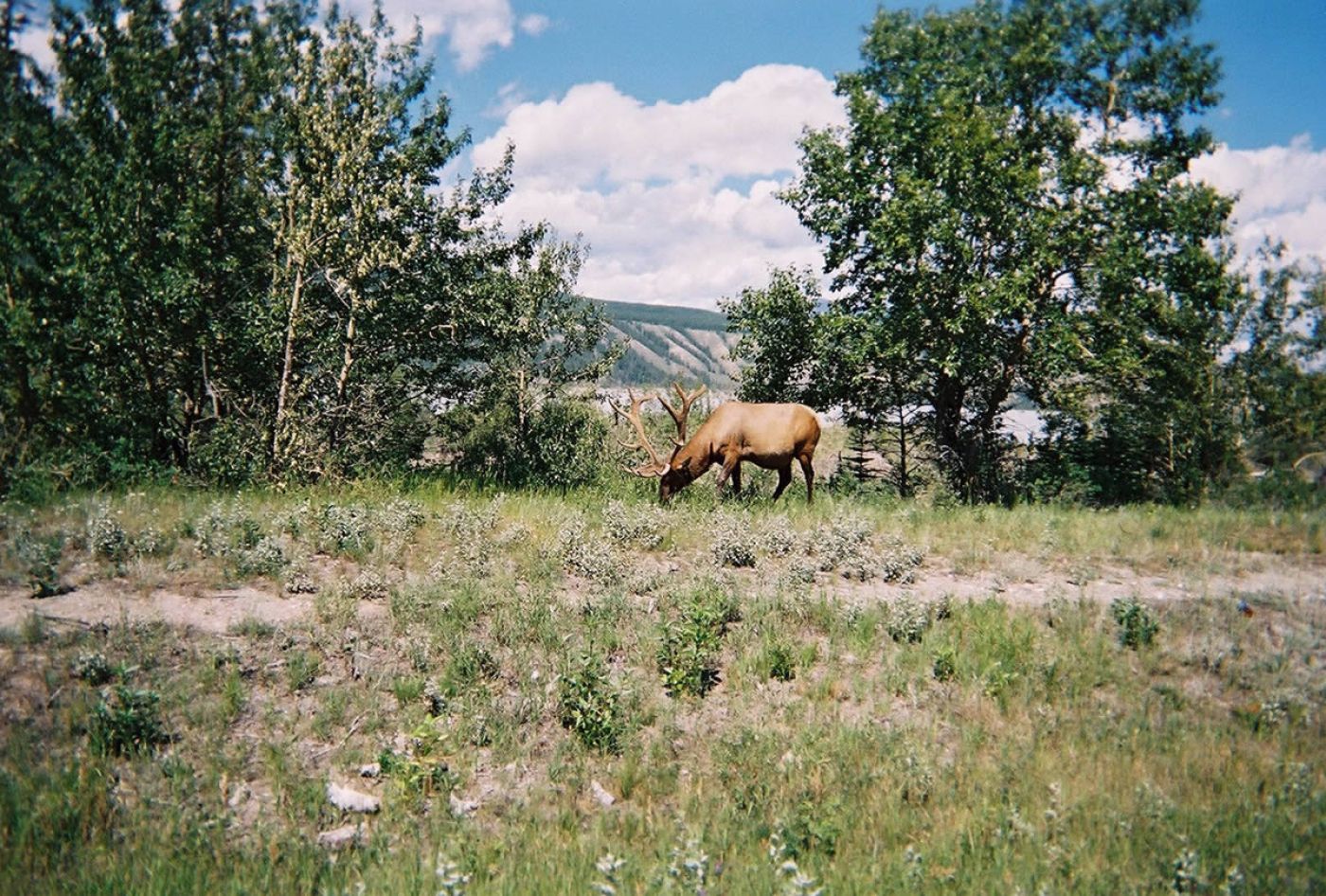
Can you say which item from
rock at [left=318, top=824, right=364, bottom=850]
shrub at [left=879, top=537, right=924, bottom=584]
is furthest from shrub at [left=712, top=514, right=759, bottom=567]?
rock at [left=318, top=824, right=364, bottom=850]

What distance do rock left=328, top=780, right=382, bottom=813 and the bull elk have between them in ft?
31.7

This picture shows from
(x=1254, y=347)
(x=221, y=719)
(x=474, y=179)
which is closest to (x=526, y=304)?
(x=474, y=179)

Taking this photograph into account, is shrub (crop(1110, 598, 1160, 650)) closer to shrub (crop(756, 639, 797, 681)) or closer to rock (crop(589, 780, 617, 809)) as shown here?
shrub (crop(756, 639, 797, 681))

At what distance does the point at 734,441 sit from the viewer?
1509 cm

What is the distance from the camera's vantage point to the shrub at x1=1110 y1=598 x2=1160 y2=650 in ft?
24.7

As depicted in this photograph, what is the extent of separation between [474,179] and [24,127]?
825 cm

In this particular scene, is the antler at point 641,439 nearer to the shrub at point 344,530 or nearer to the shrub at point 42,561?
the shrub at point 344,530

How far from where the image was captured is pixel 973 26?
1861 centimetres

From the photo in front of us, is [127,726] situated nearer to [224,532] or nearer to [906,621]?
[224,532]

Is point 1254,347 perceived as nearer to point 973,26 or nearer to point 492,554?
point 973,26

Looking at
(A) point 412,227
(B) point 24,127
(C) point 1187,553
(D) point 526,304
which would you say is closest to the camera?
(C) point 1187,553

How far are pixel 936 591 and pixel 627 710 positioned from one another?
15.6 feet

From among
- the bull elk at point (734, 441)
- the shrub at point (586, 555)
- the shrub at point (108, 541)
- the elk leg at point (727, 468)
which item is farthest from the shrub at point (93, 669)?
the elk leg at point (727, 468)

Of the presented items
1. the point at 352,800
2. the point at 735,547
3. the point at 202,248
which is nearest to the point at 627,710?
the point at 352,800
